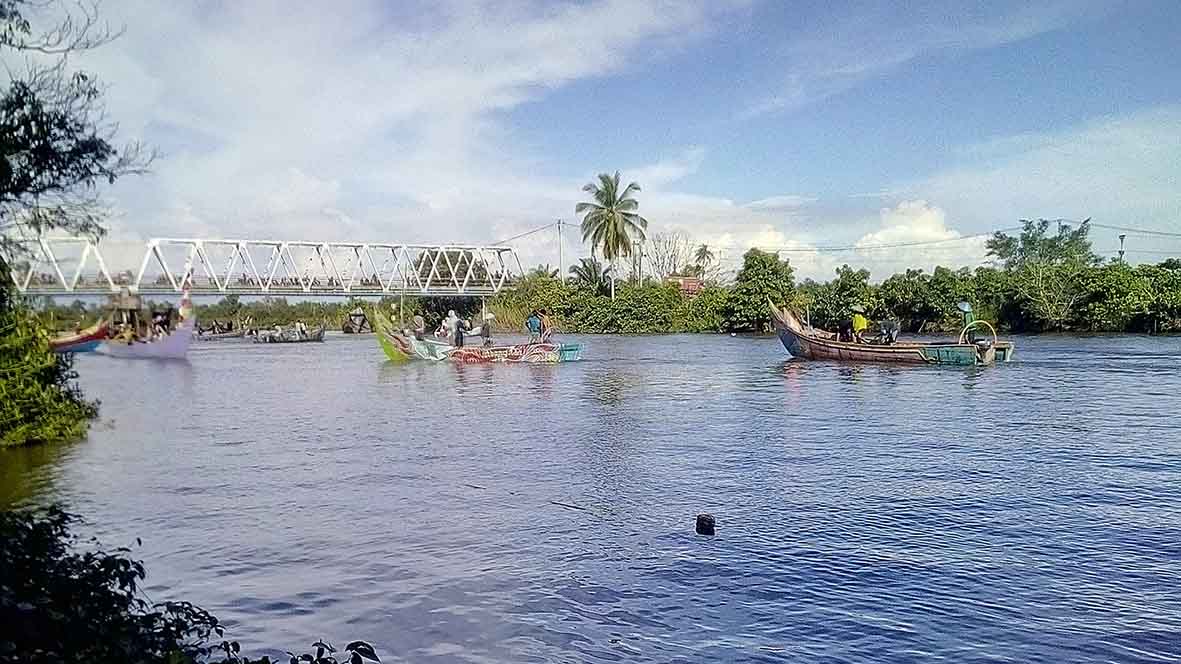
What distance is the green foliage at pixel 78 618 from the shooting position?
402 centimetres

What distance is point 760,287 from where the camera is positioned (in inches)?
2350

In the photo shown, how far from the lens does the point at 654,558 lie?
861cm

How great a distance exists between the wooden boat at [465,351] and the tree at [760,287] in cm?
2545

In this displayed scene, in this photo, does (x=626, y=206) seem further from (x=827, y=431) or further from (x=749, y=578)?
(x=749, y=578)

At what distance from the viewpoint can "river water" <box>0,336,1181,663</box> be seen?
6.85 m

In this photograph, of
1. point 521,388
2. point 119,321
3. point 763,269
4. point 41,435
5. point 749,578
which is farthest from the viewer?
point 763,269

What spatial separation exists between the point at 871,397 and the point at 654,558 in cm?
1527

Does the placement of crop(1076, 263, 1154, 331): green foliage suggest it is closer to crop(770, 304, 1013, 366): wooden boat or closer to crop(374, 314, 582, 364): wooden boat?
crop(770, 304, 1013, 366): wooden boat

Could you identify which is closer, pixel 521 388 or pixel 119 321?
pixel 521 388

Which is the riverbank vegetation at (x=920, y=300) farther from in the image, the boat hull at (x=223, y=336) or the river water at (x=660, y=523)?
the river water at (x=660, y=523)

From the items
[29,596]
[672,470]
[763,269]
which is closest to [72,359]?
[672,470]

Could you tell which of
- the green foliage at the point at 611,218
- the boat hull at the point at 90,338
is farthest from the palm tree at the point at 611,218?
the boat hull at the point at 90,338

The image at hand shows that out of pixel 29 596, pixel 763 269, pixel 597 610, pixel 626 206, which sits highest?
pixel 626 206

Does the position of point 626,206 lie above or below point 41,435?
above
